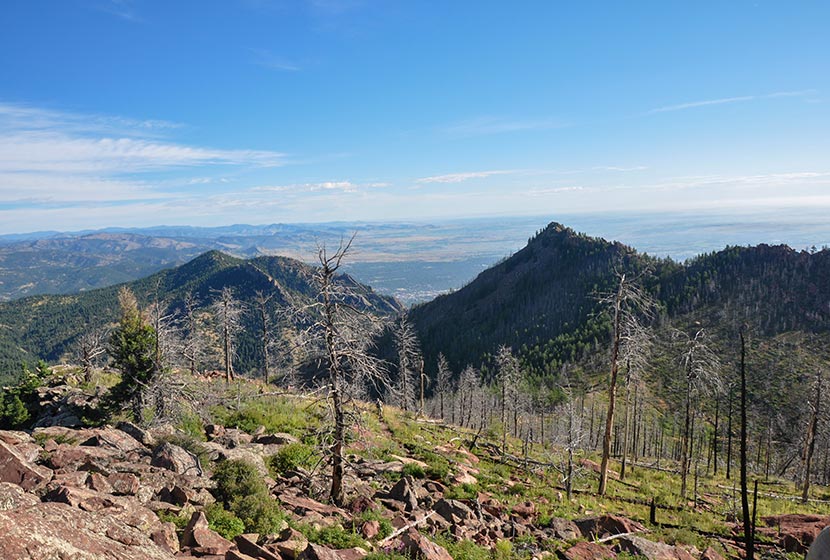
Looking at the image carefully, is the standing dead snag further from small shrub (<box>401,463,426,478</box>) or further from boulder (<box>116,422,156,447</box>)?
boulder (<box>116,422,156,447</box>)

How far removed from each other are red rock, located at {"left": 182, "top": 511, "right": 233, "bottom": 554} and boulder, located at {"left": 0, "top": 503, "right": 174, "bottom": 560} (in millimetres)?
973

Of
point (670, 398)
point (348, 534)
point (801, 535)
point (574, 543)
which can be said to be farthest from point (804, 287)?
point (348, 534)

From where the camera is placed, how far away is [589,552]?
13.0m

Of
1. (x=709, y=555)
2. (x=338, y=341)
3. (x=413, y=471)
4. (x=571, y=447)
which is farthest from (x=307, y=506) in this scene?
(x=571, y=447)

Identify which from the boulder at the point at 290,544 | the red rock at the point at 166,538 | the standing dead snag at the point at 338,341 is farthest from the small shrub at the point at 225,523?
the standing dead snag at the point at 338,341

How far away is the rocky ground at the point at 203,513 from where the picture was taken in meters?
7.70

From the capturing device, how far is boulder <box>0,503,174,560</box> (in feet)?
20.6

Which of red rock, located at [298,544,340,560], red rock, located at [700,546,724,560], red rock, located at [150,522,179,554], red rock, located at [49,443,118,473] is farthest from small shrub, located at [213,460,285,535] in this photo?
red rock, located at [700,546,724,560]

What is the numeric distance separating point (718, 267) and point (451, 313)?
97412 millimetres

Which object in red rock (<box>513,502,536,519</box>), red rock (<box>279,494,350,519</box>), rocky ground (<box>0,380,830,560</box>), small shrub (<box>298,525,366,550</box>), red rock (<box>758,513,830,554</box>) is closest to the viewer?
rocky ground (<box>0,380,830,560</box>)

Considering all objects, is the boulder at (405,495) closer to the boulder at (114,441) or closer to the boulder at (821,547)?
the boulder at (114,441)

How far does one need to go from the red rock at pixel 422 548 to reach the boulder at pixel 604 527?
278 inches

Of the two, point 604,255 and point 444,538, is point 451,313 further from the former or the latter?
point 444,538

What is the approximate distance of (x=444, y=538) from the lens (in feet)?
41.1
